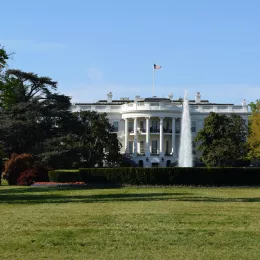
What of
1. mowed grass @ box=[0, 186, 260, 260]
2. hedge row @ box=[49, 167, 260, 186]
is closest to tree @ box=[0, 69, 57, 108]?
hedge row @ box=[49, 167, 260, 186]

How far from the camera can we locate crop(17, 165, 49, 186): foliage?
4419 centimetres

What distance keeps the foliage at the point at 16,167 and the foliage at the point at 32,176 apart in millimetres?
719

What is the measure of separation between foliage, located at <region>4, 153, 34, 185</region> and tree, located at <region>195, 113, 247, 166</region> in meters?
35.7

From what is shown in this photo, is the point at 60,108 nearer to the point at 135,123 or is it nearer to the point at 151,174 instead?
the point at 151,174

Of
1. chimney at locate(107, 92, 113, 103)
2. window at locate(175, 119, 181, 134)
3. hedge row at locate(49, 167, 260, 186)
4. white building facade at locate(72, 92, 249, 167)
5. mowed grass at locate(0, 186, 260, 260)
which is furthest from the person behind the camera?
chimney at locate(107, 92, 113, 103)

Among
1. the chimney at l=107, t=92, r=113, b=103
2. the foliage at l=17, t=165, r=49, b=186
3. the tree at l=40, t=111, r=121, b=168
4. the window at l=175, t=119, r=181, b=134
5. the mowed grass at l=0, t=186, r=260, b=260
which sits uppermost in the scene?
the chimney at l=107, t=92, r=113, b=103

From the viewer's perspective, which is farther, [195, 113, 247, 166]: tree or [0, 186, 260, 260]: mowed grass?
[195, 113, 247, 166]: tree

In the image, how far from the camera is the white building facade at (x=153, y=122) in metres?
95.9

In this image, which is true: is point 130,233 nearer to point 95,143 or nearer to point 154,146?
point 95,143

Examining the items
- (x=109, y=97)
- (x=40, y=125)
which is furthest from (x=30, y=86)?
(x=109, y=97)

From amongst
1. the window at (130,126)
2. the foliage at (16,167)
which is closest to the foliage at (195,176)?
the foliage at (16,167)

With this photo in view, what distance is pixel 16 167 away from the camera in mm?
46250

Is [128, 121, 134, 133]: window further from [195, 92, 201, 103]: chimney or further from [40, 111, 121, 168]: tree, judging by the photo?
[40, 111, 121, 168]: tree

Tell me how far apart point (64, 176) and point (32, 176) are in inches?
99.4
